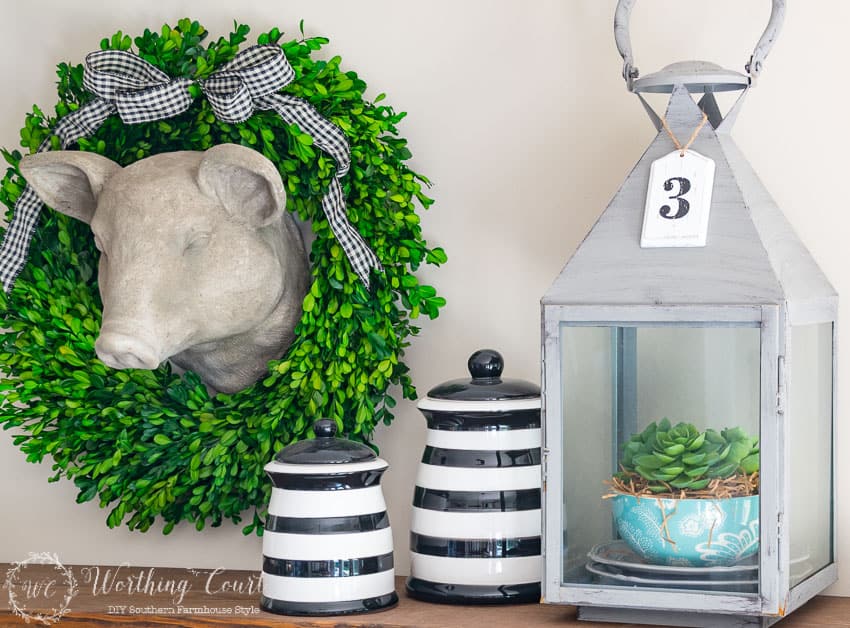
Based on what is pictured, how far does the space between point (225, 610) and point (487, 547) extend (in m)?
0.28

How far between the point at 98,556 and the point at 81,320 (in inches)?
13.2

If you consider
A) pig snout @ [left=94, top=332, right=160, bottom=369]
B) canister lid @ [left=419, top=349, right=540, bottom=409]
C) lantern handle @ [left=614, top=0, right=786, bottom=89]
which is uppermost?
lantern handle @ [left=614, top=0, right=786, bottom=89]

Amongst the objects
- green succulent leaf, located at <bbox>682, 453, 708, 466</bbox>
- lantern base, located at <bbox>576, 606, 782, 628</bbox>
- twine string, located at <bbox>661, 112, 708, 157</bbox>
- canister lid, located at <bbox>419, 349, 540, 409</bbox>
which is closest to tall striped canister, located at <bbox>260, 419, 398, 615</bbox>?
canister lid, located at <bbox>419, 349, 540, 409</bbox>

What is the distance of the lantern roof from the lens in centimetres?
101

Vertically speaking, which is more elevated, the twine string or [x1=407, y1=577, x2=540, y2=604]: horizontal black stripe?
the twine string

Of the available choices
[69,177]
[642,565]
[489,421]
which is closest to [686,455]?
[642,565]

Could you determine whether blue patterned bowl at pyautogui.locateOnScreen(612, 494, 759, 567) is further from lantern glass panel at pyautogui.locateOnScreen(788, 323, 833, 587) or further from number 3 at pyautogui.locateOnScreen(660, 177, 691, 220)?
number 3 at pyautogui.locateOnScreen(660, 177, 691, 220)

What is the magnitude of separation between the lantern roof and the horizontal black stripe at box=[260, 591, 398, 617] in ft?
1.15

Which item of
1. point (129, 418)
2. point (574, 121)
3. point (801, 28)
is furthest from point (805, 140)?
point (129, 418)

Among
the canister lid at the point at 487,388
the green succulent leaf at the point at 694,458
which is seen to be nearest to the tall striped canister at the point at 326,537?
the canister lid at the point at 487,388

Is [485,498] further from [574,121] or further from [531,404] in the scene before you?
[574,121]

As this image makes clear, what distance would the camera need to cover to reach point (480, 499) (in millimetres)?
1169

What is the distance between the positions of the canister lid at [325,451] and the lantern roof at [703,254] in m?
0.26

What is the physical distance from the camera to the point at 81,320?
54.9 inches
